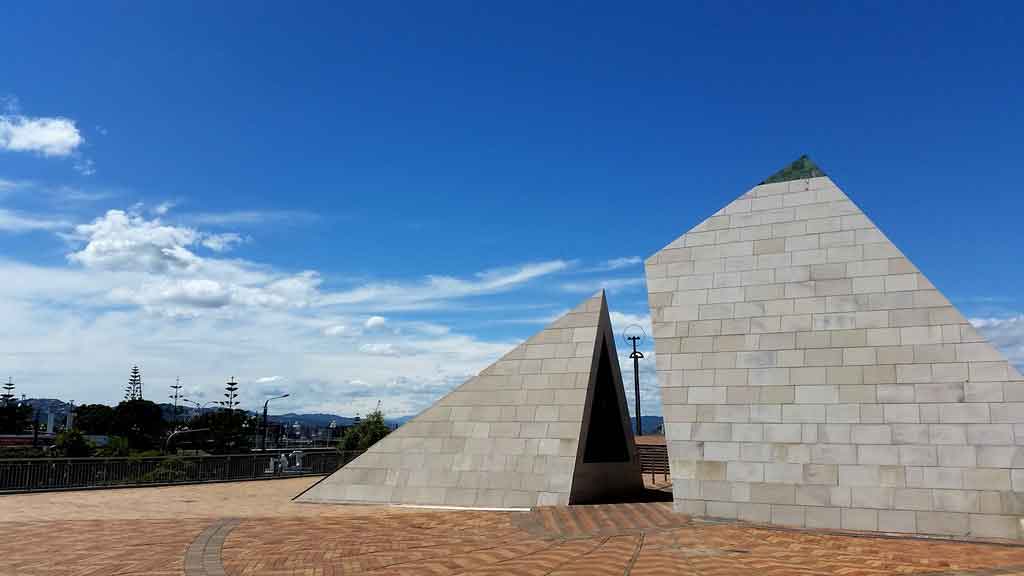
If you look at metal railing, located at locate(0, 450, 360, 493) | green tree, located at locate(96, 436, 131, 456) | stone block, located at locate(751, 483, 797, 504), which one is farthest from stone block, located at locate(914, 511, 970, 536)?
green tree, located at locate(96, 436, 131, 456)

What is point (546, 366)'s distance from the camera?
2123 cm

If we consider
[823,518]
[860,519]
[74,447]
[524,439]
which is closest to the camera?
[860,519]

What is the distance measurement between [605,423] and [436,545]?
28.5ft

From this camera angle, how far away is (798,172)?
61.1 ft

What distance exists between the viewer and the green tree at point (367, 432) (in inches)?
1697

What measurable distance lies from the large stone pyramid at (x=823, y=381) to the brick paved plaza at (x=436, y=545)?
3.08 ft

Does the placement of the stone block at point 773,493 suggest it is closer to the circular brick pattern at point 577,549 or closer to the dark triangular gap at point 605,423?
the circular brick pattern at point 577,549

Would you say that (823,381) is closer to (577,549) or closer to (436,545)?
(577,549)

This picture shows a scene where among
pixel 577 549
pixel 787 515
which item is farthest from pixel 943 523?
pixel 577 549

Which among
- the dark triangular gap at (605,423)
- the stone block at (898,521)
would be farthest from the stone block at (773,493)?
the dark triangular gap at (605,423)

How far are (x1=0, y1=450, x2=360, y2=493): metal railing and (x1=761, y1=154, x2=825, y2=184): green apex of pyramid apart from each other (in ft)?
64.6

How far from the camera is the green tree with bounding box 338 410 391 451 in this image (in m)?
43.1

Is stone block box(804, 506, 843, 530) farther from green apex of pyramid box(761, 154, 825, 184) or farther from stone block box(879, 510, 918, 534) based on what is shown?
green apex of pyramid box(761, 154, 825, 184)

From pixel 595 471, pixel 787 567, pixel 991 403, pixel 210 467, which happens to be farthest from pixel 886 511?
pixel 210 467
